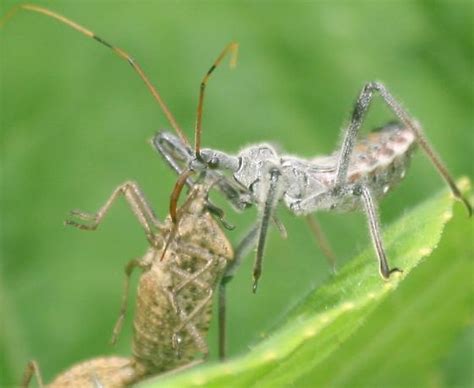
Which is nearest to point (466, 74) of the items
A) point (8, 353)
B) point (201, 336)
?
point (201, 336)

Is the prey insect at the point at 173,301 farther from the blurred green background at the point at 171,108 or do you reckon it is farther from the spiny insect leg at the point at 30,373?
the blurred green background at the point at 171,108

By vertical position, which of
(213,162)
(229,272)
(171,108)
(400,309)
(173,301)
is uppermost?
(171,108)

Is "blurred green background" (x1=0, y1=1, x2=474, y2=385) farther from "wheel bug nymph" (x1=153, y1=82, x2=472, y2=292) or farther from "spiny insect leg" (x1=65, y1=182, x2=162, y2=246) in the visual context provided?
"spiny insect leg" (x1=65, y1=182, x2=162, y2=246)

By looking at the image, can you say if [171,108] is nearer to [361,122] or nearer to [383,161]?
[361,122]

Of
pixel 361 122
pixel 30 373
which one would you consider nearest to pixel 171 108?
pixel 361 122

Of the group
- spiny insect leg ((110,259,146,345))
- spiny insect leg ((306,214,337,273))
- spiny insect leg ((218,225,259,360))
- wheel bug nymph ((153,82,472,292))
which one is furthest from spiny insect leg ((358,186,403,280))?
spiny insect leg ((110,259,146,345))
